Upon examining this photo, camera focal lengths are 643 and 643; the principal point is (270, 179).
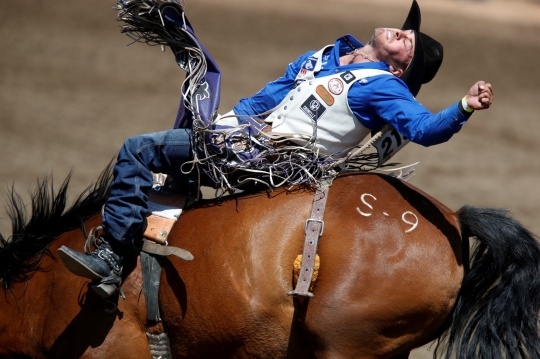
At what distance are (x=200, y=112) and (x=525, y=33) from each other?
7.41 m

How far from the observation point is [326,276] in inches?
109

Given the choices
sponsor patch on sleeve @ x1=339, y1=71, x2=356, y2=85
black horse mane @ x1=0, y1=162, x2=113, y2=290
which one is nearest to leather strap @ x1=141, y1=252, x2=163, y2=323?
black horse mane @ x1=0, y1=162, x2=113, y2=290

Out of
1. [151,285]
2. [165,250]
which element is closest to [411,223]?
[165,250]

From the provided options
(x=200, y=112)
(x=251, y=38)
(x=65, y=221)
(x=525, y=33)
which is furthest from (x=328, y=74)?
(x=525, y=33)

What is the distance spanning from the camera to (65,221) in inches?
134

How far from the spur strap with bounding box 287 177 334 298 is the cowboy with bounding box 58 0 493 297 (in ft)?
1.16

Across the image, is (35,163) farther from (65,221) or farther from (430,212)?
(430,212)

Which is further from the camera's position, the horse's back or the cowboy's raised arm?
the horse's back

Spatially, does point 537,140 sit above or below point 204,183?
below

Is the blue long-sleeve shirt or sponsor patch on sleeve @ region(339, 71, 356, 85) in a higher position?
sponsor patch on sleeve @ region(339, 71, 356, 85)

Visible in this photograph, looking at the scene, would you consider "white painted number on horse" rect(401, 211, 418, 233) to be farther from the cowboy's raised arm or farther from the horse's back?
the cowboy's raised arm

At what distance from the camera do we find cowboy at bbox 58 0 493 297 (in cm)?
288

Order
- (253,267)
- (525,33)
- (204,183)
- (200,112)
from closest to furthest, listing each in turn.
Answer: (253,267) < (200,112) < (204,183) < (525,33)

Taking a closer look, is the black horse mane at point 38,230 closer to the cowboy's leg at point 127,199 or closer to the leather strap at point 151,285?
the cowboy's leg at point 127,199
